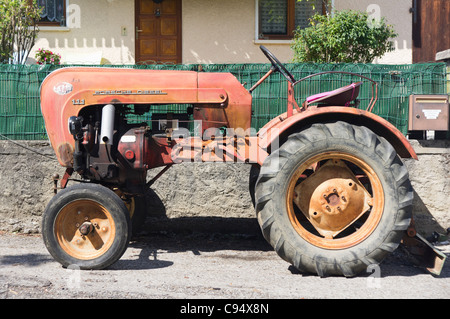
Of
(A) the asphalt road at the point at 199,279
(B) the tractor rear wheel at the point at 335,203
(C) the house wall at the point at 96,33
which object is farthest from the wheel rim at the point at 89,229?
(C) the house wall at the point at 96,33

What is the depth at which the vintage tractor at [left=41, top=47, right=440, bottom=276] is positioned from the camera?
4730mm

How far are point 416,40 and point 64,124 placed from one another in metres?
10.3

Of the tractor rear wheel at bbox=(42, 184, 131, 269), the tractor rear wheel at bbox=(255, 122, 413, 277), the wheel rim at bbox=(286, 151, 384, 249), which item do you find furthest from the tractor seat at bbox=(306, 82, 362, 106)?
the tractor rear wheel at bbox=(42, 184, 131, 269)

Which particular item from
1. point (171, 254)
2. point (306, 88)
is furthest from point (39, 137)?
point (306, 88)

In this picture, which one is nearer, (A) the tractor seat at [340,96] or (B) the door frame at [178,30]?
(A) the tractor seat at [340,96]

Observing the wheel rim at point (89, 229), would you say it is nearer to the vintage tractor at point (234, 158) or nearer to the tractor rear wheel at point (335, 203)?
the vintage tractor at point (234, 158)

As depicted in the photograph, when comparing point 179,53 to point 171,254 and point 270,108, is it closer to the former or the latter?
point 270,108

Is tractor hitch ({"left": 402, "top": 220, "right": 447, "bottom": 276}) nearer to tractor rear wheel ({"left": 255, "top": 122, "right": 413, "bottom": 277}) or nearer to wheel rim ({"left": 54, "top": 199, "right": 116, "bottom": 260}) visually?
tractor rear wheel ({"left": 255, "top": 122, "right": 413, "bottom": 277})

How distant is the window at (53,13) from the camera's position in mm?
12453

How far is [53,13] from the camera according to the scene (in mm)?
12492

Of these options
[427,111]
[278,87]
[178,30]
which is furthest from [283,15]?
[427,111]

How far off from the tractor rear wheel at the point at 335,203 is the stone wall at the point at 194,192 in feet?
5.55

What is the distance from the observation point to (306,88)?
22.5 feet

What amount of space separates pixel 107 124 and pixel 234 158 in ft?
3.84
